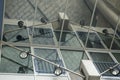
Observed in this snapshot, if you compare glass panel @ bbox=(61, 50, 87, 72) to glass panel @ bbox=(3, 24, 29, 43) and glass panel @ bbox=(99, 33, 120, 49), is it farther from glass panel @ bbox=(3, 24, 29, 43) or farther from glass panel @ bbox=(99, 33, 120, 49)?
glass panel @ bbox=(3, 24, 29, 43)

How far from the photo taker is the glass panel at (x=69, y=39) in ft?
39.1

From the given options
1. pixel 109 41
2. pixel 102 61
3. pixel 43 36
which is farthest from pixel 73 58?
pixel 109 41

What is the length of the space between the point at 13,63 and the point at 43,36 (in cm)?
230

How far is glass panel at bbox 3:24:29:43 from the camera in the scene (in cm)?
1130

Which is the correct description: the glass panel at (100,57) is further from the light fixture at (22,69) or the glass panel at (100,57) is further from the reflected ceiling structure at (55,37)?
the light fixture at (22,69)

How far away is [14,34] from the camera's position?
37.6 ft

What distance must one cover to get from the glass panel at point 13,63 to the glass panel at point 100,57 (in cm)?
293

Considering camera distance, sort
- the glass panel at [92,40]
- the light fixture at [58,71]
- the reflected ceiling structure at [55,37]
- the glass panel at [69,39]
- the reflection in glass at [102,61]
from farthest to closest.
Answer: the glass panel at [92,40] → the glass panel at [69,39] → the reflection in glass at [102,61] → the reflected ceiling structure at [55,37] → the light fixture at [58,71]

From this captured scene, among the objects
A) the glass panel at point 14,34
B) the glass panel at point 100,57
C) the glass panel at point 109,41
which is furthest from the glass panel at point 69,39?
the glass panel at point 14,34

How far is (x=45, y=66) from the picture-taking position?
10.3 metres

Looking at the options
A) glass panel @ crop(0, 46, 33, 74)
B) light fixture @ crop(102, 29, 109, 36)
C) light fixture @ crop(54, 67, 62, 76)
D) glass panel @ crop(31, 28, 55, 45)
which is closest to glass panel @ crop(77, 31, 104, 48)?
light fixture @ crop(102, 29, 109, 36)

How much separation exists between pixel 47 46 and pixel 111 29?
2.99 metres

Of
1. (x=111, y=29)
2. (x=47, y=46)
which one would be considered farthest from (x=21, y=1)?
(x=111, y=29)

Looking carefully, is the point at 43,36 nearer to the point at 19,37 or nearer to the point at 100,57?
the point at 19,37
